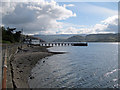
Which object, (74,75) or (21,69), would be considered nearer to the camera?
(74,75)

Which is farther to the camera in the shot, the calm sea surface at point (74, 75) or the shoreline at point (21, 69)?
the calm sea surface at point (74, 75)

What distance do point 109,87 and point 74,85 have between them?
3.63 m

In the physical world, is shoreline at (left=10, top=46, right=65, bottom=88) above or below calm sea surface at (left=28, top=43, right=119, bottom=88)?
above

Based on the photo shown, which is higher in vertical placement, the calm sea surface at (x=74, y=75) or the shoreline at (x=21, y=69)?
the shoreline at (x=21, y=69)

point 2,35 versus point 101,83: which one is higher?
point 2,35

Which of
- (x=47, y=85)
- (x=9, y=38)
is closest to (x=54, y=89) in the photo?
(x=47, y=85)

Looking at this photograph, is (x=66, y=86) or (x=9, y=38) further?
(x=9, y=38)

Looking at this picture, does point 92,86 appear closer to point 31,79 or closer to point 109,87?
point 109,87

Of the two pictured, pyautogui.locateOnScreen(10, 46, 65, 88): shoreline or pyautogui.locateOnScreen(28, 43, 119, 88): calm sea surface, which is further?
pyautogui.locateOnScreen(28, 43, 119, 88): calm sea surface

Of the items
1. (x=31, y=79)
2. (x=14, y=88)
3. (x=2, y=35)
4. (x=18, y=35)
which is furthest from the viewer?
(x=18, y=35)

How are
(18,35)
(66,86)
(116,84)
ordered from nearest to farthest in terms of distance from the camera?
(66,86) < (116,84) < (18,35)

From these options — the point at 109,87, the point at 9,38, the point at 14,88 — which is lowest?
the point at 109,87

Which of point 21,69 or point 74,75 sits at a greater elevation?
point 21,69

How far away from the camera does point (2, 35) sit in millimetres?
67562
